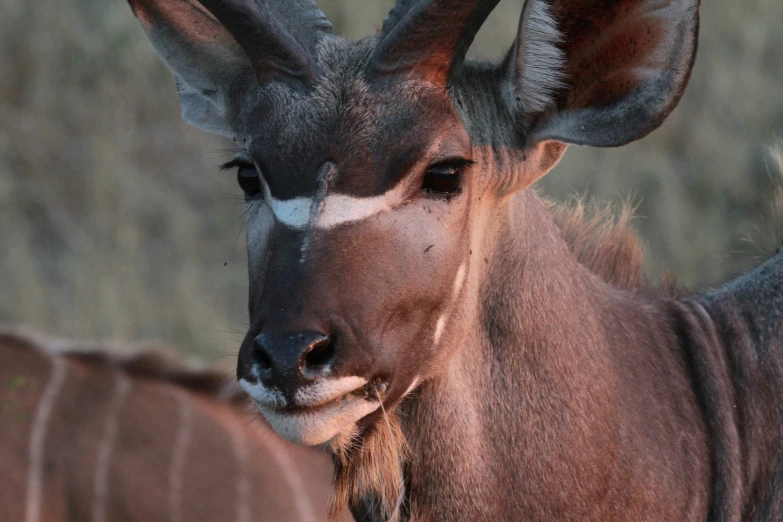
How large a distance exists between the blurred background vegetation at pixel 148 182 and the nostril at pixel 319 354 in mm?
5052

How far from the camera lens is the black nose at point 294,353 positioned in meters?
2.25

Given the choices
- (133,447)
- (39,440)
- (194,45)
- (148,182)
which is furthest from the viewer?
(148,182)

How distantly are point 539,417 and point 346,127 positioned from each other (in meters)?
0.87

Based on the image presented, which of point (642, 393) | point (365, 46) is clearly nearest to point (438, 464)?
point (642, 393)

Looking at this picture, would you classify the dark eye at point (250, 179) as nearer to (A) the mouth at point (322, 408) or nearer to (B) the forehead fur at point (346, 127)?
(B) the forehead fur at point (346, 127)

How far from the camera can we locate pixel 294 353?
2.25 meters

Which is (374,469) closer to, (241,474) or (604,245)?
(604,245)

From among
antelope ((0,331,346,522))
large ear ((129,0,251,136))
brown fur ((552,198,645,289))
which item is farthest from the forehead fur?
antelope ((0,331,346,522))

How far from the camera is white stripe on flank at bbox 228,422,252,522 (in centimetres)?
489

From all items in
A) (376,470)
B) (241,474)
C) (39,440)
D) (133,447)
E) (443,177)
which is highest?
(443,177)

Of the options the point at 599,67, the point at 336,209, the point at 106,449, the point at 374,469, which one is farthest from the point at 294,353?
the point at 106,449

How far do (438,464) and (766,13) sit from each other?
8.81 m

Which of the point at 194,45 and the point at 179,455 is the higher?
the point at 194,45

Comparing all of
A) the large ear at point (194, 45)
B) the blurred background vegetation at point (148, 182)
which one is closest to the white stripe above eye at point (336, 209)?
the large ear at point (194, 45)
